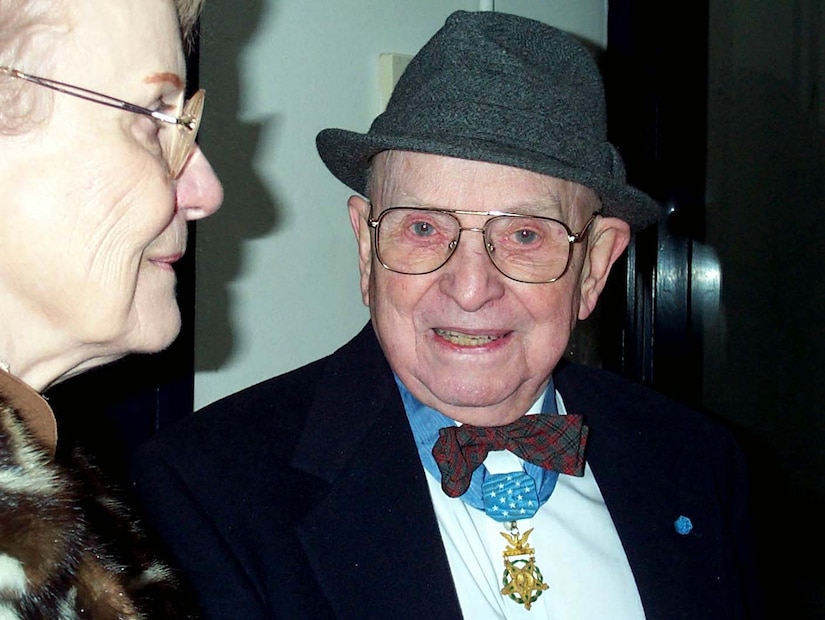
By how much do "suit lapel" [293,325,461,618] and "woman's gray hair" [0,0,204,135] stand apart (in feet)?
2.47

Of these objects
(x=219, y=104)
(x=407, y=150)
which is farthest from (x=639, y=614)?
(x=219, y=104)

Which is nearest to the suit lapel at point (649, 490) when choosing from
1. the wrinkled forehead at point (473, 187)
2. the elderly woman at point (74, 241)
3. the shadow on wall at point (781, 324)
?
the wrinkled forehead at point (473, 187)

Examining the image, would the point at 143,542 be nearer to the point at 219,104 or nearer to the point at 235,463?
the point at 235,463

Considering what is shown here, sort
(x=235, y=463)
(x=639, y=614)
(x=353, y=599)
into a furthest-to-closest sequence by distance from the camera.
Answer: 1. (x=639, y=614)
2. (x=235, y=463)
3. (x=353, y=599)

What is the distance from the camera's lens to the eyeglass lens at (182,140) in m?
1.07

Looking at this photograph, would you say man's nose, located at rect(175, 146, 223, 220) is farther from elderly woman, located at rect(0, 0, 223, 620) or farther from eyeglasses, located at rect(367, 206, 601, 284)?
eyeglasses, located at rect(367, 206, 601, 284)

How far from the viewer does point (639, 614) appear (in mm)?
1601

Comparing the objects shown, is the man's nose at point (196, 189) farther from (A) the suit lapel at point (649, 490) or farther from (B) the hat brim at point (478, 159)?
(A) the suit lapel at point (649, 490)

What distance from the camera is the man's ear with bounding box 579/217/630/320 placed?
5.58 ft

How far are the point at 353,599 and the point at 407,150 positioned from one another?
0.73 meters

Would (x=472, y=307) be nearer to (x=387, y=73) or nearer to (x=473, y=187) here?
(x=473, y=187)

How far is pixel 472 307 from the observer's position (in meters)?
1.49

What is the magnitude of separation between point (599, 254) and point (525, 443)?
0.39 meters

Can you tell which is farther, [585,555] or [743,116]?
[743,116]
